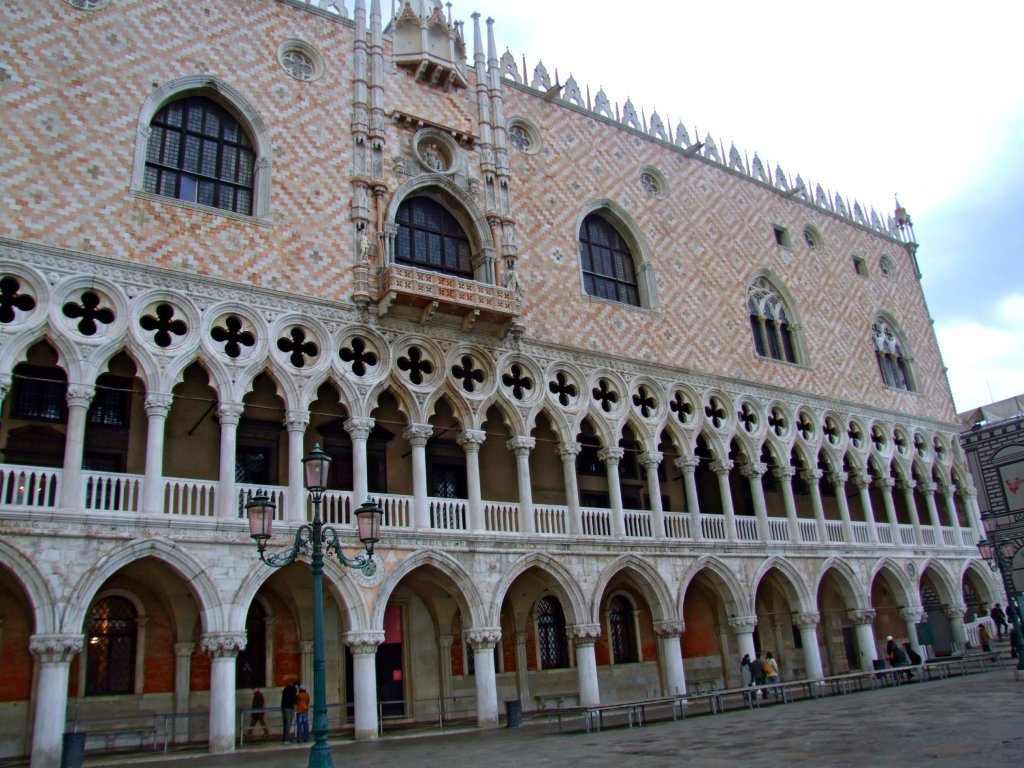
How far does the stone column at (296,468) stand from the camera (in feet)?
44.1

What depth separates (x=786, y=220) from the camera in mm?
24234

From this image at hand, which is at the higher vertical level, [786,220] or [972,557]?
[786,220]

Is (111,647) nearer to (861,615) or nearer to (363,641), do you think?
(363,641)

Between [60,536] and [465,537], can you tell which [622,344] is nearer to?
[465,537]

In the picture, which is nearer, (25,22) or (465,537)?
(25,22)

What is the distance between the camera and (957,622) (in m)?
22.7

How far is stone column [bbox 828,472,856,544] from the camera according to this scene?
830 inches

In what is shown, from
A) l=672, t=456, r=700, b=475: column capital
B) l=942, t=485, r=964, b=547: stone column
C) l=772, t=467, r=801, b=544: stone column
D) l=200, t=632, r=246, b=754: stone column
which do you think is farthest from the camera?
l=942, t=485, r=964, b=547: stone column

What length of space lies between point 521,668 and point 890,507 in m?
11.2

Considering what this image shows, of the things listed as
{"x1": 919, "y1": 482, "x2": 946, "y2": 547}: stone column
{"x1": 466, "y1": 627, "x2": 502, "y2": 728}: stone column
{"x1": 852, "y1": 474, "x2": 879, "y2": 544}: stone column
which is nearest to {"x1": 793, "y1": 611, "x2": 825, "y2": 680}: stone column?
{"x1": 852, "y1": 474, "x2": 879, "y2": 544}: stone column

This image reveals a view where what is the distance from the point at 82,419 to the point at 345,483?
16.5 ft

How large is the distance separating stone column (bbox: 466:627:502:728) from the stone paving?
62 centimetres

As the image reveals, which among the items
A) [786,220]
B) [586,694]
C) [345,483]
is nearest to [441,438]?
[345,483]

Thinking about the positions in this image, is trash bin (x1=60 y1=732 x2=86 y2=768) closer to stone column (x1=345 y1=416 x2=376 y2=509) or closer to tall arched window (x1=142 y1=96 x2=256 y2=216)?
stone column (x1=345 y1=416 x2=376 y2=509)
